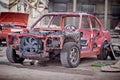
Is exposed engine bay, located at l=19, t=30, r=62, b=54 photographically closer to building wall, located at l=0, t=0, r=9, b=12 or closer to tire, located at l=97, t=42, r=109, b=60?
tire, located at l=97, t=42, r=109, b=60

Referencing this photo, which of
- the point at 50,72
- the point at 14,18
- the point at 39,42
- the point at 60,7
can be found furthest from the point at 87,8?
the point at 50,72

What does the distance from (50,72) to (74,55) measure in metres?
1.27

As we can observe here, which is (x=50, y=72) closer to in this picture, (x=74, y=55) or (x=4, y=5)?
(x=74, y=55)

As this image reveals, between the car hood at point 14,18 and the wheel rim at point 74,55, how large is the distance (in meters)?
7.74

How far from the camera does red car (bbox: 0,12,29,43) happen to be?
17312mm

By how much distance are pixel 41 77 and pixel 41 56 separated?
1572 millimetres

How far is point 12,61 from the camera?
1126 cm

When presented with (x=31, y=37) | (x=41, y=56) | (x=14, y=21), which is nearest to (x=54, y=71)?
(x=41, y=56)

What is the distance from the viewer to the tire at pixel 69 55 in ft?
33.4

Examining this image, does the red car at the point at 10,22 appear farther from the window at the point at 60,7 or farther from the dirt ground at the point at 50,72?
the window at the point at 60,7

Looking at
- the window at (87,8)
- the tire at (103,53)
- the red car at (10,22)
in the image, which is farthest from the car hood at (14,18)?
the window at (87,8)

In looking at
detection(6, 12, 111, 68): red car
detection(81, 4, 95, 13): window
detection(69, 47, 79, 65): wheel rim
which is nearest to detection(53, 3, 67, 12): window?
detection(81, 4, 95, 13): window

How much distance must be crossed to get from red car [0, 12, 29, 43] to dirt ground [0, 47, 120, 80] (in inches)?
245

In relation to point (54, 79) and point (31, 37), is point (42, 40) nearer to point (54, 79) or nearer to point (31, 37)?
point (31, 37)
